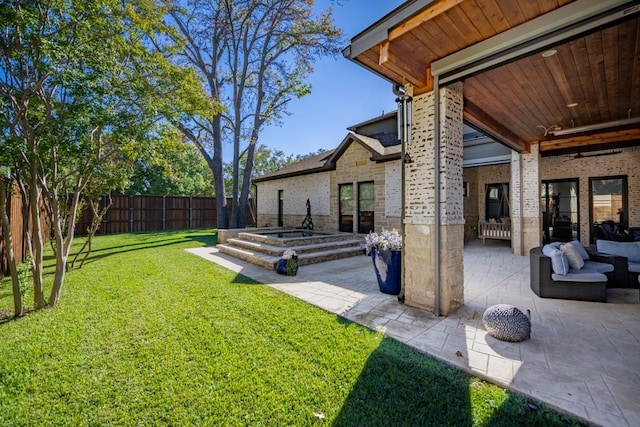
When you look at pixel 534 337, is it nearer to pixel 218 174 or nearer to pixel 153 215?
pixel 218 174

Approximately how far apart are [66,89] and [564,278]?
8.07m

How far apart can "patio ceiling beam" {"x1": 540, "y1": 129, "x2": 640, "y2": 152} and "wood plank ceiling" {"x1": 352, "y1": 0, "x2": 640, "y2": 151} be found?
1.41 metres

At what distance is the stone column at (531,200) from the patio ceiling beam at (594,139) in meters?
0.43

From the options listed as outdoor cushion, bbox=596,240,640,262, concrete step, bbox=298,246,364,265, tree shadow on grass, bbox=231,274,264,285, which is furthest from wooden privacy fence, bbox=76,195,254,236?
outdoor cushion, bbox=596,240,640,262

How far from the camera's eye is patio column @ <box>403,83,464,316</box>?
3.89 m

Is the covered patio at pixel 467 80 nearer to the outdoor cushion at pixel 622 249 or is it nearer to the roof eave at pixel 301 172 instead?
the outdoor cushion at pixel 622 249

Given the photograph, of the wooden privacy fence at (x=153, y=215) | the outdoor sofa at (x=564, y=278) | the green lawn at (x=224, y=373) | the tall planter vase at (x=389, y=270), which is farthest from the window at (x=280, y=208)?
the outdoor sofa at (x=564, y=278)

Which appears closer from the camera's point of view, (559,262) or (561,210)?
(559,262)

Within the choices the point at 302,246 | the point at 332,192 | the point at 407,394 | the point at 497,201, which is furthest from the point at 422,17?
the point at 497,201

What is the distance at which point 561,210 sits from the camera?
10883 millimetres

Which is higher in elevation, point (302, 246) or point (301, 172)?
point (301, 172)

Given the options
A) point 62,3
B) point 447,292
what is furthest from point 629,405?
point 62,3

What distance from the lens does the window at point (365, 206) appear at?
33.6 ft

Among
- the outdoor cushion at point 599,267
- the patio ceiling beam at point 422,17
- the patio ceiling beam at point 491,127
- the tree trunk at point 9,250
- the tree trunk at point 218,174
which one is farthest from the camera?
the tree trunk at point 218,174
